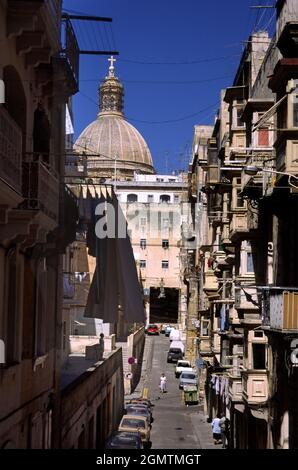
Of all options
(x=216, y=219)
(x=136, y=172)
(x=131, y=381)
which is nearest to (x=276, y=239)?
(x=216, y=219)

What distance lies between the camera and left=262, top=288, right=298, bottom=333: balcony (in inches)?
547

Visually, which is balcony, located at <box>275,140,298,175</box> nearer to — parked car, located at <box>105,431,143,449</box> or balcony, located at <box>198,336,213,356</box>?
parked car, located at <box>105,431,143,449</box>

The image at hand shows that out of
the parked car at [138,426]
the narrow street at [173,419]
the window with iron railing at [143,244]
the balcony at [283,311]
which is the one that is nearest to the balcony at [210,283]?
the narrow street at [173,419]

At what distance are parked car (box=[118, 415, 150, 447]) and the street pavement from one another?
0.65m

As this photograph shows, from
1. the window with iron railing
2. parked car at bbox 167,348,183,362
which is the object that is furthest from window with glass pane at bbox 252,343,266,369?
the window with iron railing

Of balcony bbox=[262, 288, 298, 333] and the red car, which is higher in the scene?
balcony bbox=[262, 288, 298, 333]

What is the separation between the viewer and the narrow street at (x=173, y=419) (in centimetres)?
3012

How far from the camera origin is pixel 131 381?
4584 cm

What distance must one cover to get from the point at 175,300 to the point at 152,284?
5.08 meters

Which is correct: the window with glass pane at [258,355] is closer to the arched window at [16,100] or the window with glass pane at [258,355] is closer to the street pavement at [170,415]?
the street pavement at [170,415]

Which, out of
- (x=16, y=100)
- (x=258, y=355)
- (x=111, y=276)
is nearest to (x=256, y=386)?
(x=258, y=355)

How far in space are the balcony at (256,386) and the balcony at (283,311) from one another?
6.06 m

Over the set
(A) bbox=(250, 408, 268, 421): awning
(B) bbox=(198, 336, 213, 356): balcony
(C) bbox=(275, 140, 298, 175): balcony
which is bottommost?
(A) bbox=(250, 408, 268, 421): awning
